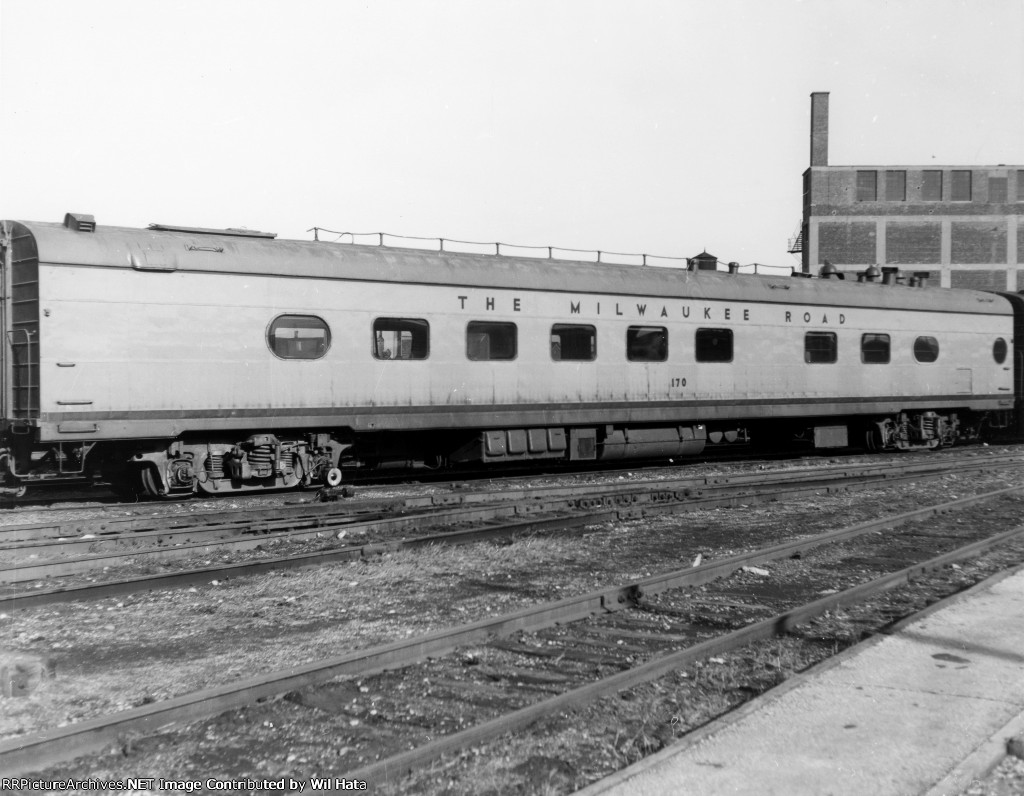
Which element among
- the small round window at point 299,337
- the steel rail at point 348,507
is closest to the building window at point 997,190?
the steel rail at point 348,507

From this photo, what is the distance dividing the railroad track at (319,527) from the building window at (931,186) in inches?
1640

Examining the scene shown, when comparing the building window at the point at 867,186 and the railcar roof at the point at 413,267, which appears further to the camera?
the building window at the point at 867,186

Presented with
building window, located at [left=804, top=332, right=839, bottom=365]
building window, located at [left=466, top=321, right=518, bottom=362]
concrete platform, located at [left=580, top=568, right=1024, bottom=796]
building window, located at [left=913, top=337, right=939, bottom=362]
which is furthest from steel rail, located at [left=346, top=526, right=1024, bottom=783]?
building window, located at [left=913, top=337, right=939, bottom=362]

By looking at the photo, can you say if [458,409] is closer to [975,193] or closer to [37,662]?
[37,662]

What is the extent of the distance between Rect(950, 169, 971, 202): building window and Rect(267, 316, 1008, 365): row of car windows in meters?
36.3

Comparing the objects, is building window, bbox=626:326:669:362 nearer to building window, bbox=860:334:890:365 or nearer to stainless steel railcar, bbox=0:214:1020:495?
stainless steel railcar, bbox=0:214:1020:495

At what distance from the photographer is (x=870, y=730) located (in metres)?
4.24

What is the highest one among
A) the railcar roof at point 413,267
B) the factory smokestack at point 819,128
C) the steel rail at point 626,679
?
the factory smokestack at point 819,128

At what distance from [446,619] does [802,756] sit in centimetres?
304

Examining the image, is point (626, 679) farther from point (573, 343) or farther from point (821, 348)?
point (821, 348)

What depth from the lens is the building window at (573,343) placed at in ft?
47.3

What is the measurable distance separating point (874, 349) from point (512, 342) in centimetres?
827

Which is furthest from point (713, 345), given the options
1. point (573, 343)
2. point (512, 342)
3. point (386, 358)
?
point (386, 358)

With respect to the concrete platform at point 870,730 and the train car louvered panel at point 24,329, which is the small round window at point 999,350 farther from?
the train car louvered panel at point 24,329
